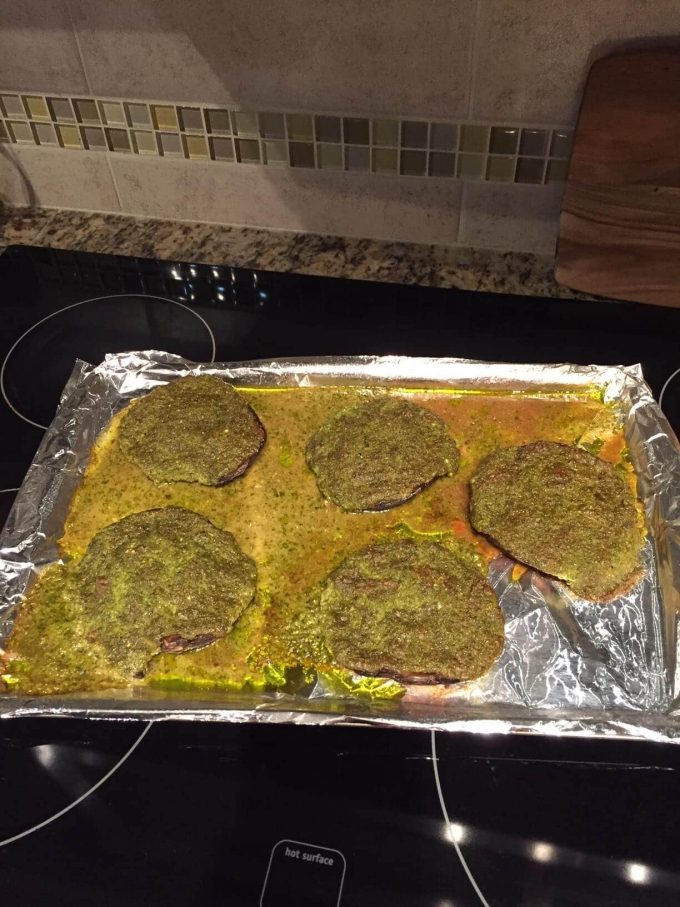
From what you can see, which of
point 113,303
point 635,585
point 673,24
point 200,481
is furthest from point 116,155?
point 635,585

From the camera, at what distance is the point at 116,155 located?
6.80 feet

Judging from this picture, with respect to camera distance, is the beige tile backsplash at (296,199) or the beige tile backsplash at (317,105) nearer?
the beige tile backsplash at (317,105)

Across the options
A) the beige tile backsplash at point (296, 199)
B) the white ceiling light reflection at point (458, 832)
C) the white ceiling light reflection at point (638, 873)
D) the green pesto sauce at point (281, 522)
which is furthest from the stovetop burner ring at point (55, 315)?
the white ceiling light reflection at point (638, 873)

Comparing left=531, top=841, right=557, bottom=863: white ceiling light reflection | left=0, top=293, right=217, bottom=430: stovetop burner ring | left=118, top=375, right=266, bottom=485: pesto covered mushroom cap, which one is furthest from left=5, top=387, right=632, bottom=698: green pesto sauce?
left=531, top=841, right=557, bottom=863: white ceiling light reflection

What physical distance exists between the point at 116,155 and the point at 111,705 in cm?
163

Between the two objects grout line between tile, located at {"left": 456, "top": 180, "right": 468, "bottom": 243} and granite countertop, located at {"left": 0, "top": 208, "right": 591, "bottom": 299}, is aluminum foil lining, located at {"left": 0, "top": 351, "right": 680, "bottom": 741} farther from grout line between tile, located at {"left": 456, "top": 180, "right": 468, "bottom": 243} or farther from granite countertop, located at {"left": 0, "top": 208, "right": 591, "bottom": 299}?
grout line between tile, located at {"left": 456, "top": 180, "right": 468, "bottom": 243}

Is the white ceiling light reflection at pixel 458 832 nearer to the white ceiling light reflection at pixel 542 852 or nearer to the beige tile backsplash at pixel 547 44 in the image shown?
the white ceiling light reflection at pixel 542 852

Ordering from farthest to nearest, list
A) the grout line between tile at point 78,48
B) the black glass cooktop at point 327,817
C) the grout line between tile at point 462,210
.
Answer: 1. the grout line between tile at point 462,210
2. the grout line between tile at point 78,48
3. the black glass cooktop at point 327,817

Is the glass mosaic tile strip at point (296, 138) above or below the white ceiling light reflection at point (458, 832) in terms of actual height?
above

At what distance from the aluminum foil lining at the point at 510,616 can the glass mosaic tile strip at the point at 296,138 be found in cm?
57

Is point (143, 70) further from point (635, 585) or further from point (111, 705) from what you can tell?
point (635, 585)

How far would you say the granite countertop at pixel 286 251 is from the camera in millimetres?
2008

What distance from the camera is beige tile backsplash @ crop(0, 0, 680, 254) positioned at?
1617 mm

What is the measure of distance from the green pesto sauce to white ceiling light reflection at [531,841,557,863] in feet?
1.11
